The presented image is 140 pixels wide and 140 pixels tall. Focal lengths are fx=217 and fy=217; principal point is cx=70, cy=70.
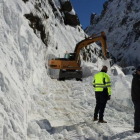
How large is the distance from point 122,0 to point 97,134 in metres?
156

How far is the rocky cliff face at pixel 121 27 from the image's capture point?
115894 mm

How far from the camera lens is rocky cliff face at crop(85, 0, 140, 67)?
11589cm

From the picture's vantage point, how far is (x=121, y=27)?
13588 centimetres

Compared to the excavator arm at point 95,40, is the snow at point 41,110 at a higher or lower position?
lower

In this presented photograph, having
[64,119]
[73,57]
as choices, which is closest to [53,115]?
[64,119]

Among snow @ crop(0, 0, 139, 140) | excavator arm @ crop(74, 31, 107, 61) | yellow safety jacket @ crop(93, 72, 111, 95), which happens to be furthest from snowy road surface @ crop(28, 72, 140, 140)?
excavator arm @ crop(74, 31, 107, 61)

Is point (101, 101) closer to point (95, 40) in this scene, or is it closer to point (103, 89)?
point (103, 89)

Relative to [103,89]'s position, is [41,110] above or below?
below

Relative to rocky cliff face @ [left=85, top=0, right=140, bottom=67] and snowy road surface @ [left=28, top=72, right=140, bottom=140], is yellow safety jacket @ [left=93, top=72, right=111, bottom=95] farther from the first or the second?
rocky cliff face @ [left=85, top=0, right=140, bottom=67]

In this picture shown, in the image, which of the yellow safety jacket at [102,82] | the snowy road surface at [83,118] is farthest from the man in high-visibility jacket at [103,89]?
the snowy road surface at [83,118]

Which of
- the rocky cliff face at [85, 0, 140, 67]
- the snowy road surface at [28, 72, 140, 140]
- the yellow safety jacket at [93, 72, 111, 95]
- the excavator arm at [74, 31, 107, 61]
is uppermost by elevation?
the rocky cliff face at [85, 0, 140, 67]

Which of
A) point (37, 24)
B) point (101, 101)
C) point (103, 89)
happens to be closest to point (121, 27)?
point (37, 24)

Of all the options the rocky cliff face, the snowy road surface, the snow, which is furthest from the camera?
the rocky cliff face

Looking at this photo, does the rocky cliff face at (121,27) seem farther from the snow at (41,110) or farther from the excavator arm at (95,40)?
the snow at (41,110)
